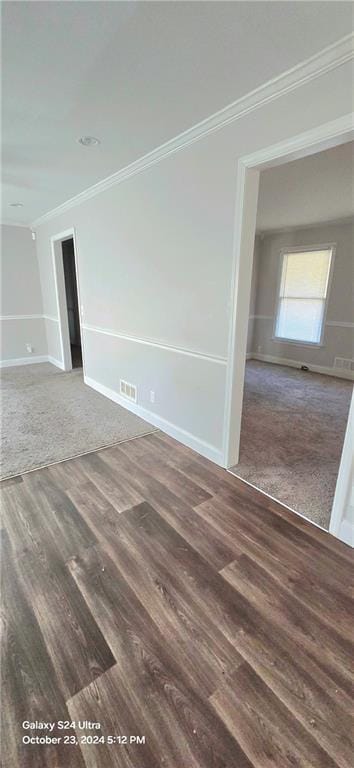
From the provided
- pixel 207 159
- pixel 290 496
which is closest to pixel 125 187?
pixel 207 159

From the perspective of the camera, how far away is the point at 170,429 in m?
3.05

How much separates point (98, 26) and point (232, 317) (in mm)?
1571

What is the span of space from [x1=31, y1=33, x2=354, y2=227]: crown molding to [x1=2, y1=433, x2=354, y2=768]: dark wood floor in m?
2.45

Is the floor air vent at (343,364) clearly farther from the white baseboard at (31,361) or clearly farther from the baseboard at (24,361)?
the baseboard at (24,361)

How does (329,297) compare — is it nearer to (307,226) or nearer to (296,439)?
(307,226)

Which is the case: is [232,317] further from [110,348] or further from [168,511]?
[110,348]

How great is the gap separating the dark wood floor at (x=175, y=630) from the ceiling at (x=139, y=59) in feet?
8.16

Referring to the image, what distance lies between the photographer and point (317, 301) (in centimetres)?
550

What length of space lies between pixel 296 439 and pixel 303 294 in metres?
3.61

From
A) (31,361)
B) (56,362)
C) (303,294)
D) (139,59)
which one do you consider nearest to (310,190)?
(303,294)

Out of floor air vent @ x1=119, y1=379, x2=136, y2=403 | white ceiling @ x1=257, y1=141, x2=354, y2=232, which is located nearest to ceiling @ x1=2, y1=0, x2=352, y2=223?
white ceiling @ x1=257, y1=141, x2=354, y2=232

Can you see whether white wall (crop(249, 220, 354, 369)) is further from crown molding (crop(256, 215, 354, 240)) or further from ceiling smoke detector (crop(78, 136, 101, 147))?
ceiling smoke detector (crop(78, 136, 101, 147))

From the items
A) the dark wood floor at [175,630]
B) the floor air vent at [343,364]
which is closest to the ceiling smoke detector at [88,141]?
the dark wood floor at [175,630]

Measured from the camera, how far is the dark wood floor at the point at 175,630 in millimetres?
1013
